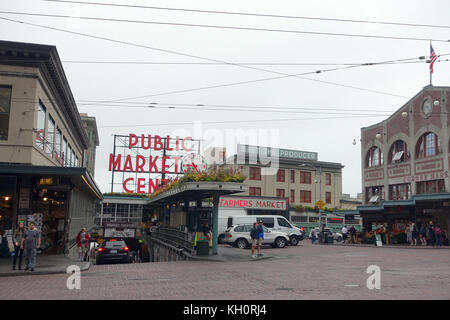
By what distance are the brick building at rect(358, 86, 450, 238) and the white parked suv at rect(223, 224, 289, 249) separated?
417 inches

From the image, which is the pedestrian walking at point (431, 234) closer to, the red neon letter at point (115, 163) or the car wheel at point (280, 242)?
the car wheel at point (280, 242)

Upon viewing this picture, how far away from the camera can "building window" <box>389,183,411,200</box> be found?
3818cm

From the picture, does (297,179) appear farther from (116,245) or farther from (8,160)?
(8,160)

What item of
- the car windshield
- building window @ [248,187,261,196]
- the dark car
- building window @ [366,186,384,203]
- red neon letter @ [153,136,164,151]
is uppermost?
red neon letter @ [153,136,164,151]

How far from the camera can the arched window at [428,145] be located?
3506 cm

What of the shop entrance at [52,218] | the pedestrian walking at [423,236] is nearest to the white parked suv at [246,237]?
the pedestrian walking at [423,236]

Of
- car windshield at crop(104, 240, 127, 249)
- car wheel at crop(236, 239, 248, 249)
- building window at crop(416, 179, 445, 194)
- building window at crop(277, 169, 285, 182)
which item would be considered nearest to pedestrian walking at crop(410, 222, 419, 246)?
building window at crop(416, 179, 445, 194)

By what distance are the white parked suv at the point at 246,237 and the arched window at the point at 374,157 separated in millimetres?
15501

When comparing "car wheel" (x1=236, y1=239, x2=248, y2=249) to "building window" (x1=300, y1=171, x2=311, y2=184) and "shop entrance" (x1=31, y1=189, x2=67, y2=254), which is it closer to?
"shop entrance" (x1=31, y1=189, x2=67, y2=254)

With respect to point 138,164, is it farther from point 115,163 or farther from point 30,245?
point 30,245

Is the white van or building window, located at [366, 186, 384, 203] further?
building window, located at [366, 186, 384, 203]

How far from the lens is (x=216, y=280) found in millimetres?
13359

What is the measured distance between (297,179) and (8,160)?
141 ft

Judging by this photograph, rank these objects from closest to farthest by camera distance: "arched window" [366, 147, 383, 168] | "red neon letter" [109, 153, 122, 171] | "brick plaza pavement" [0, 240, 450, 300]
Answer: "brick plaza pavement" [0, 240, 450, 300], "arched window" [366, 147, 383, 168], "red neon letter" [109, 153, 122, 171]
